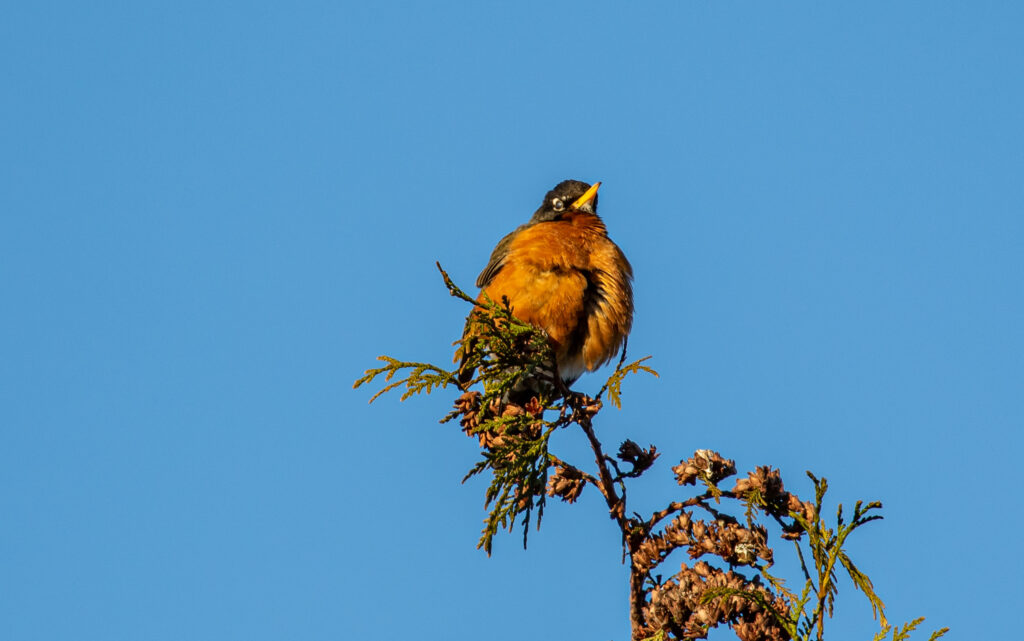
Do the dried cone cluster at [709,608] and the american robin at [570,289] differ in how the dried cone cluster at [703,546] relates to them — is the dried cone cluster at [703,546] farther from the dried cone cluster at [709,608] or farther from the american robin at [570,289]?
the american robin at [570,289]

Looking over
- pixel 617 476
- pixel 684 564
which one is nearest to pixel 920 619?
pixel 684 564

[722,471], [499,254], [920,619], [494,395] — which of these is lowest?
[920,619]

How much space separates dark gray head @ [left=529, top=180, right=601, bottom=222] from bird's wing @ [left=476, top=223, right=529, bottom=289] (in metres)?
0.52

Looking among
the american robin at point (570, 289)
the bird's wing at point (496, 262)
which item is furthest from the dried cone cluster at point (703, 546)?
the bird's wing at point (496, 262)

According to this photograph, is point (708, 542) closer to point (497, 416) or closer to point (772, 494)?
point (772, 494)

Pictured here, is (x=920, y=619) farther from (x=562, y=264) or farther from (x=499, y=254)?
(x=499, y=254)

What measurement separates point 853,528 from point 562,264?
9.78 feet

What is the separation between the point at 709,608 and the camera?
3.86 metres

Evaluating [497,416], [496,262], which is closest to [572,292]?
[496,262]

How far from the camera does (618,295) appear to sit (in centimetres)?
655

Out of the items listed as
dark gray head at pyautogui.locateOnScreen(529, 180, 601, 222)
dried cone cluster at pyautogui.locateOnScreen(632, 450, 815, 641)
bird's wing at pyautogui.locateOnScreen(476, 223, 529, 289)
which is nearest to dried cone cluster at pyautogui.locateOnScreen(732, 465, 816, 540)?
dried cone cluster at pyautogui.locateOnScreen(632, 450, 815, 641)

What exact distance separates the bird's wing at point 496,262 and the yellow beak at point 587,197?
540 millimetres

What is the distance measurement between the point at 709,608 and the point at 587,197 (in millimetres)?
4381

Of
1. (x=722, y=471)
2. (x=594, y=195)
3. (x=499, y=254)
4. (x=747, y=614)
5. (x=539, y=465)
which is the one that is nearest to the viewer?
(x=747, y=614)
